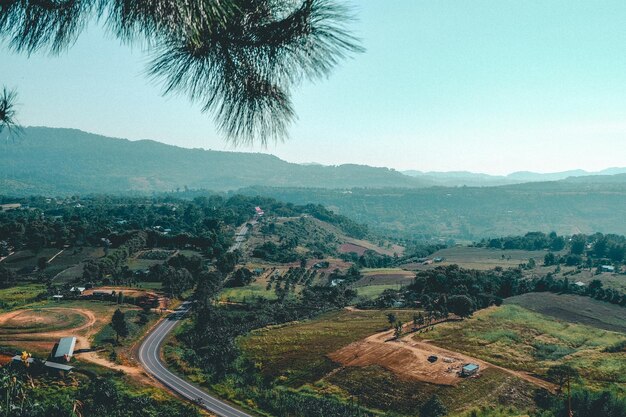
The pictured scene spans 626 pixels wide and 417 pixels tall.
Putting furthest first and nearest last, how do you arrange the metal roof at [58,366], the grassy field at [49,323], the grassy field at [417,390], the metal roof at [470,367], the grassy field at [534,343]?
1. the grassy field at [49,323]
2. the grassy field at [534,343]
3. the metal roof at [470,367]
4. the metal roof at [58,366]
5. the grassy field at [417,390]

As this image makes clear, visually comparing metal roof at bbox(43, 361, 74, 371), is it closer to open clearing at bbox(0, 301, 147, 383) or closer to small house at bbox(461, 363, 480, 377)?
open clearing at bbox(0, 301, 147, 383)

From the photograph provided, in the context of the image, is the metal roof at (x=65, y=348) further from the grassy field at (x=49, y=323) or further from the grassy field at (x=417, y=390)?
the grassy field at (x=417, y=390)

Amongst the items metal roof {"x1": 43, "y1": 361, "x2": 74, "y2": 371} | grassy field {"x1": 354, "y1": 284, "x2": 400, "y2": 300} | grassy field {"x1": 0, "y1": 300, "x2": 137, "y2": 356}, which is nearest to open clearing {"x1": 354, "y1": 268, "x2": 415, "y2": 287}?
grassy field {"x1": 354, "y1": 284, "x2": 400, "y2": 300}

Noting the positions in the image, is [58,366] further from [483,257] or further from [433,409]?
[483,257]

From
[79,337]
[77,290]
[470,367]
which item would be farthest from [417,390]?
[77,290]

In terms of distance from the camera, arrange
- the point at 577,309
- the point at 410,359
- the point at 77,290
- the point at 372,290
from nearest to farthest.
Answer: the point at 410,359, the point at 77,290, the point at 577,309, the point at 372,290

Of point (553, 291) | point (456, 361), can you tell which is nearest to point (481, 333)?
point (456, 361)

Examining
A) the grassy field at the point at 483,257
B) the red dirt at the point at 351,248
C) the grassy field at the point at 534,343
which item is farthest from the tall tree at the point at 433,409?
the red dirt at the point at 351,248

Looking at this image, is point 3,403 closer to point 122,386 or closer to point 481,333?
point 122,386
